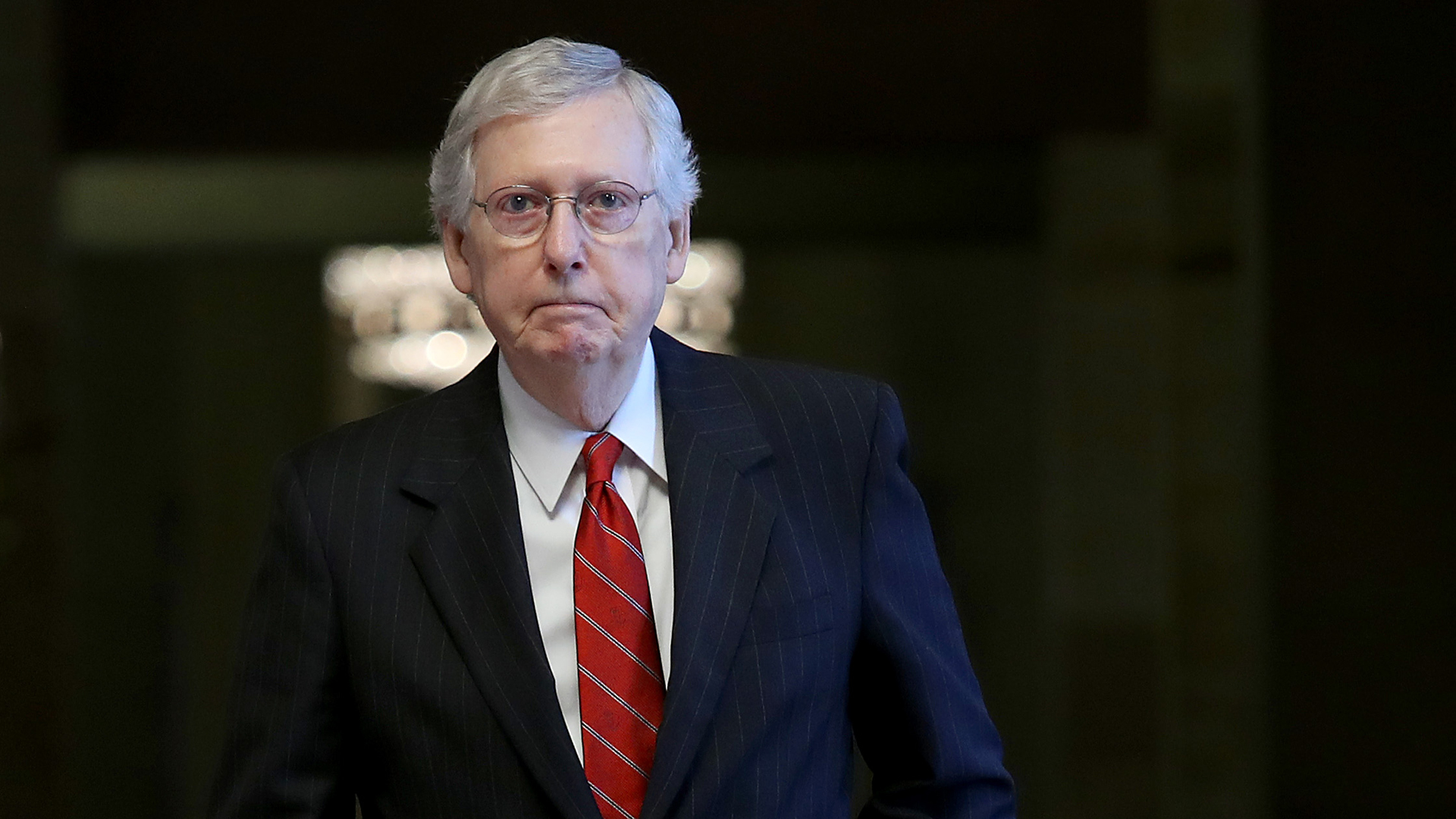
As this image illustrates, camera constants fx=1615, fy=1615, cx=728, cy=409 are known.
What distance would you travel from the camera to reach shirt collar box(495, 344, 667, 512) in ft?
6.13

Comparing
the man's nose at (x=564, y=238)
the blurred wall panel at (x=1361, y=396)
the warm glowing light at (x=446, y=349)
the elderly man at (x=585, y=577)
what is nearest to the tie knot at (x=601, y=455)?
the elderly man at (x=585, y=577)

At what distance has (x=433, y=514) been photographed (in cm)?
186

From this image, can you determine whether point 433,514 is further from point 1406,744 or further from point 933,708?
point 1406,744

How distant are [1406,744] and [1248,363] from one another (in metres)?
1.30

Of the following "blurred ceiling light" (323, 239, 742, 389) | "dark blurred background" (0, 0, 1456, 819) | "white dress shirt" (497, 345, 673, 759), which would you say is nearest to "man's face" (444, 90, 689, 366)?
"white dress shirt" (497, 345, 673, 759)

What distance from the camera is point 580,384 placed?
6.01 feet

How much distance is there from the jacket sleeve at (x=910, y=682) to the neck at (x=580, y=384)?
315mm

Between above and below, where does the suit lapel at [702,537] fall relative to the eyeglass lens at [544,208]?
below

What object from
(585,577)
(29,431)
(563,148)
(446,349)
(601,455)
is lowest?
(446,349)

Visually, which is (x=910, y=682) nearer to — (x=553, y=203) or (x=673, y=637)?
(x=673, y=637)

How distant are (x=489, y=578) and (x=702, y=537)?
0.80 feet

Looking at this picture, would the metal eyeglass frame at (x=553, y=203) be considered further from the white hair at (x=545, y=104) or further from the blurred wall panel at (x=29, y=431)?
the blurred wall panel at (x=29, y=431)

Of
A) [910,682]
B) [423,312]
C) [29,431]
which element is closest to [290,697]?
[910,682]

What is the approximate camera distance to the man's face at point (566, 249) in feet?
5.80
